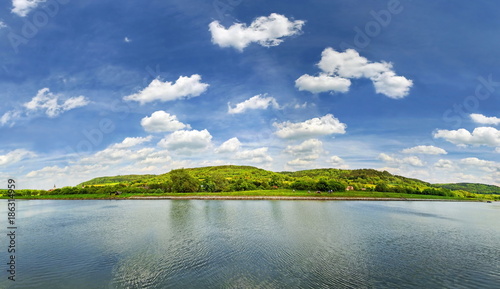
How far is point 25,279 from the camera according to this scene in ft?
63.7

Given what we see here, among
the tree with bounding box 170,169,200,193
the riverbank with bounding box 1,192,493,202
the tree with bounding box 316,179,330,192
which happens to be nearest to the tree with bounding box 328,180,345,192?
the tree with bounding box 316,179,330,192

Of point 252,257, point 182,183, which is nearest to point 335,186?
point 182,183

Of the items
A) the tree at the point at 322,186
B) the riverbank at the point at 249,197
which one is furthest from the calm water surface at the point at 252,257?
the tree at the point at 322,186

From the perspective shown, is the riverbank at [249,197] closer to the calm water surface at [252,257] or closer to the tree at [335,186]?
the tree at [335,186]

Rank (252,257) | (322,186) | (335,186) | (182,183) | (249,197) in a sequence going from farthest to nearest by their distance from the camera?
(335,186)
(322,186)
(182,183)
(249,197)
(252,257)

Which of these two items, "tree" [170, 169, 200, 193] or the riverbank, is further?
"tree" [170, 169, 200, 193]

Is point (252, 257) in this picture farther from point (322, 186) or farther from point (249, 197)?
point (322, 186)

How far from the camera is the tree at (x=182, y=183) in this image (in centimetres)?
13050

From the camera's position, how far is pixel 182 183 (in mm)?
131750

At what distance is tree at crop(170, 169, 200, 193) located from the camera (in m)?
130

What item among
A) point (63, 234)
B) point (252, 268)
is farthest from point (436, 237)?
point (63, 234)

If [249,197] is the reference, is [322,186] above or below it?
above

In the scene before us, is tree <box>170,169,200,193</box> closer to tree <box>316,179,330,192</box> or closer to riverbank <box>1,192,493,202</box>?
riverbank <box>1,192,493,202</box>

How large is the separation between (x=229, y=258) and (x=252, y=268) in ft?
11.7
